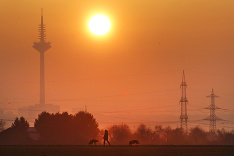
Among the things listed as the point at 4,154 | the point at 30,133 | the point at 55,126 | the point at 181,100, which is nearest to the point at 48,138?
the point at 55,126

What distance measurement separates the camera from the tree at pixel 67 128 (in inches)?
6152

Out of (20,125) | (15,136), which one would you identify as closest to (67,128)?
(15,136)

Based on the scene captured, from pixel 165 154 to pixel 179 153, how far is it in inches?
64.9

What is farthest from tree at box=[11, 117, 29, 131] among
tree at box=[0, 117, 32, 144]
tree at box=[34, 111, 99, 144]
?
tree at box=[34, 111, 99, 144]

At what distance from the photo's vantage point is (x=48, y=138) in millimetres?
159625

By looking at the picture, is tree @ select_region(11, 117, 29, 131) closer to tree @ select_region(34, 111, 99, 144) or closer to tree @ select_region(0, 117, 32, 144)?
tree @ select_region(0, 117, 32, 144)

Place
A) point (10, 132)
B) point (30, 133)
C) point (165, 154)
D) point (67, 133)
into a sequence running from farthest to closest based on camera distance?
point (30, 133) < point (10, 132) < point (67, 133) < point (165, 154)

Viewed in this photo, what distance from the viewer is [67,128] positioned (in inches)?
6412

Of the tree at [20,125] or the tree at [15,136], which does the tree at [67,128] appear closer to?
the tree at [15,136]

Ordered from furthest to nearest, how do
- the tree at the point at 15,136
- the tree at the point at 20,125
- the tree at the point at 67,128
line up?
the tree at the point at 20,125, the tree at the point at 15,136, the tree at the point at 67,128

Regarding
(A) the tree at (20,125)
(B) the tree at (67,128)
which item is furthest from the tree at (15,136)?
(B) the tree at (67,128)

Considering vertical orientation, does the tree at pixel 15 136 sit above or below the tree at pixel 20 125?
below

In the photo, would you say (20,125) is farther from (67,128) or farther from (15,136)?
(67,128)

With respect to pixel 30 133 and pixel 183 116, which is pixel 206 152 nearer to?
pixel 183 116
